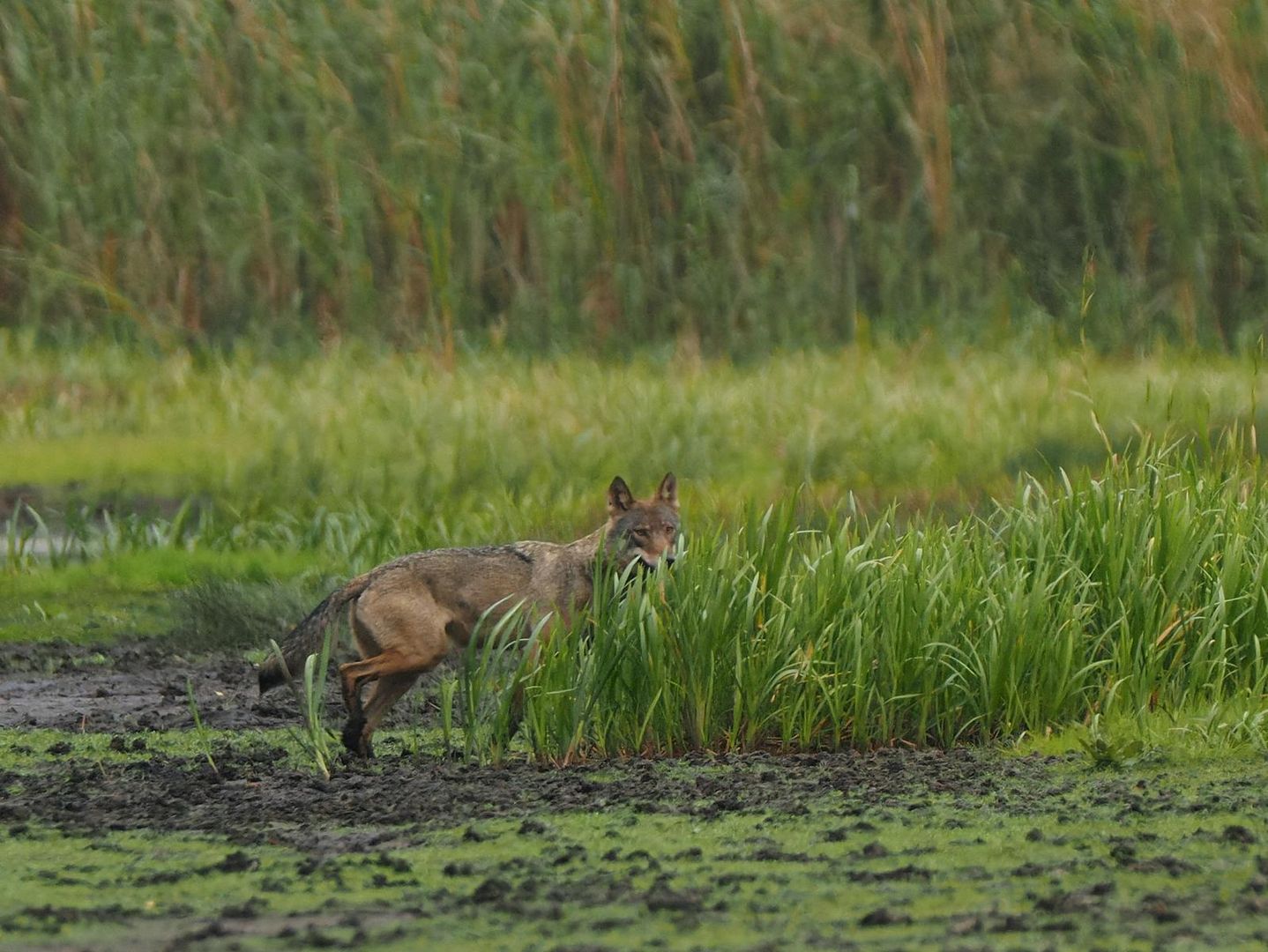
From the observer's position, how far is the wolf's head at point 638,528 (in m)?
8.20

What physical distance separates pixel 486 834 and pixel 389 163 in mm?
10165

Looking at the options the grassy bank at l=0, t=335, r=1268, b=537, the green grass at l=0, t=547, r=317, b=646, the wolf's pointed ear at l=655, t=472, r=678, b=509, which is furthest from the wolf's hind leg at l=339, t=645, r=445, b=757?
the grassy bank at l=0, t=335, r=1268, b=537

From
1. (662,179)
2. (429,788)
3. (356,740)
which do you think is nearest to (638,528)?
(356,740)

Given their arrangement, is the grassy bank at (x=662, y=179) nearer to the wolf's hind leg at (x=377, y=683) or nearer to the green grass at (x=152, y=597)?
the green grass at (x=152, y=597)

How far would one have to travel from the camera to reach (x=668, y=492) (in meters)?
8.62

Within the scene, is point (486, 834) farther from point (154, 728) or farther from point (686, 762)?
point (154, 728)

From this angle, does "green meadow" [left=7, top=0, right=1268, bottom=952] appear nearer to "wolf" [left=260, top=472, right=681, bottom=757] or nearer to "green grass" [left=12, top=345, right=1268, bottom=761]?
"green grass" [left=12, top=345, right=1268, bottom=761]

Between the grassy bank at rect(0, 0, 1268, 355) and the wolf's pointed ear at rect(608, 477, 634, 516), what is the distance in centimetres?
650

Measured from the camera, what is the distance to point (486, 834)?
19.0ft

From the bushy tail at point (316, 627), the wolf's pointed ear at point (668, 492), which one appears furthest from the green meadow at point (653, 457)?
the wolf's pointed ear at point (668, 492)

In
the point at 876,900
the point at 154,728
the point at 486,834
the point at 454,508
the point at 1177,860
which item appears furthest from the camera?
the point at 454,508

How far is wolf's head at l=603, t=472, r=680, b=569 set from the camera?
8.20 m

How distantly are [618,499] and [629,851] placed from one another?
2987 mm

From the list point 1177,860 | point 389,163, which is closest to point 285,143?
point 389,163
